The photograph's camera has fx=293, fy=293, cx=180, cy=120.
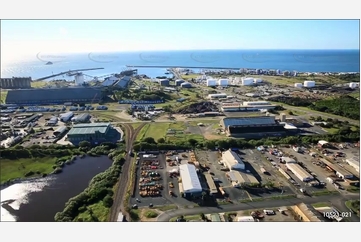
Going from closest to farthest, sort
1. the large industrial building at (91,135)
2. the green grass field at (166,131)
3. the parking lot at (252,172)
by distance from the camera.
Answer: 1. the parking lot at (252,172)
2. the large industrial building at (91,135)
3. the green grass field at (166,131)

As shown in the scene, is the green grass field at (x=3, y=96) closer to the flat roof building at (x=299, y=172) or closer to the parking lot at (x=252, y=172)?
the parking lot at (x=252, y=172)

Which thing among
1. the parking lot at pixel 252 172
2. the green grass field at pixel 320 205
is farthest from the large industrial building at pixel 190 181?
the green grass field at pixel 320 205

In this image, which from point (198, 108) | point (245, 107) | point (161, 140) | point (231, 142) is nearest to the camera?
point (231, 142)

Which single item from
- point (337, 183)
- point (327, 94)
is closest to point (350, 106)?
point (327, 94)

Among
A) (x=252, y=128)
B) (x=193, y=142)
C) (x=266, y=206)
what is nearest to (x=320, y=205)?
(x=266, y=206)

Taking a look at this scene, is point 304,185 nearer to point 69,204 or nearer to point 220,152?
point 220,152

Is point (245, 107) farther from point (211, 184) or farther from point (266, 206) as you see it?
point (266, 206)
